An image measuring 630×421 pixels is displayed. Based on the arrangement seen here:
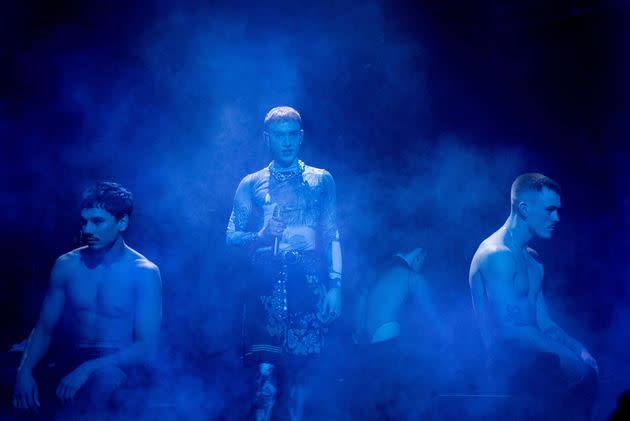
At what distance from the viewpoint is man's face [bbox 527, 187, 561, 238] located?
426 centimetres

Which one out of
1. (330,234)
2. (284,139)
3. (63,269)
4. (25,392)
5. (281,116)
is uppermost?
(281,116)

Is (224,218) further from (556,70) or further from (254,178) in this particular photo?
(556,70)

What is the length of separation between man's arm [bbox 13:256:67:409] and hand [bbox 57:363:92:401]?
7.9 inches

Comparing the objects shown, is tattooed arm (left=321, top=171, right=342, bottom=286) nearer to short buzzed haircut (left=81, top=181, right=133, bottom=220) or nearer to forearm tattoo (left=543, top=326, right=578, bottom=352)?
short buzzed haircut (left=81, top=181, right=133, bottom=220)

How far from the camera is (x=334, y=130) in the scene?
5.73 metres

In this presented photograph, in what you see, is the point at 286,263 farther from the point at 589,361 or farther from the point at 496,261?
the point at 589,361

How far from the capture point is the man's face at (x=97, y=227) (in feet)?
12.8

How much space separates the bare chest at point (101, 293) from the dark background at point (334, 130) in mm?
1219

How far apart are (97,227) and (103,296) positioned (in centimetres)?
44

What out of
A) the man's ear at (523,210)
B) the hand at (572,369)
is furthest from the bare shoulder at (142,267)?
the hand at (572,369)

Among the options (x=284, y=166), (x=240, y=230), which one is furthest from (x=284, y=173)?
(x=240, y=230)

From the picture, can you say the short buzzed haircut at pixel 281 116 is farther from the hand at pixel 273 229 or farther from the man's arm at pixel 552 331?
the man's arm at pixel 552 331

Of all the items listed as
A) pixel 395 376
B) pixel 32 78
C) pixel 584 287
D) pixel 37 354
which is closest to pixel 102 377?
pixel 37 354

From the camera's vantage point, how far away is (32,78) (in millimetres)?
5004
